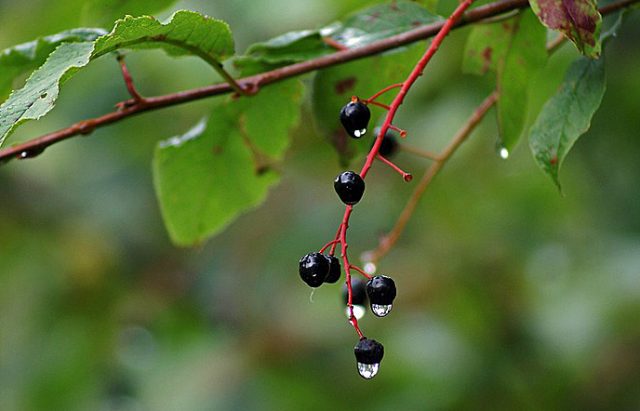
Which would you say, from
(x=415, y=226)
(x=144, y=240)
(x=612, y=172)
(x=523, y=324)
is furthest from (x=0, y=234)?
(x=612, y=172)

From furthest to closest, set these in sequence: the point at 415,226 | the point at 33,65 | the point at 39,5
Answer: the point at 415,226 → the point at 39,5 → the point at 33,65

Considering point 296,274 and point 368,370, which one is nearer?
point 368,370

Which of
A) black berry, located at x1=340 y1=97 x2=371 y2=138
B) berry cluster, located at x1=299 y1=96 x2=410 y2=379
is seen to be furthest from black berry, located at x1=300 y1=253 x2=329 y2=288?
black berry, located at x1=340 y1=97 x2=371 y2=138

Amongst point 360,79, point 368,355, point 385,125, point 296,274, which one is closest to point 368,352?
point 368,355

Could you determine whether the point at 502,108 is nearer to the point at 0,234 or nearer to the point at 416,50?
the point at 416,50

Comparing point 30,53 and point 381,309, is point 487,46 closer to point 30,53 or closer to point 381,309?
point 381,309

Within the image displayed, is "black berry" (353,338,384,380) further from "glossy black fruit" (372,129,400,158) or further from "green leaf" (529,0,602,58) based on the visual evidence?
"glossy black fruit" (372,129,400,158)
